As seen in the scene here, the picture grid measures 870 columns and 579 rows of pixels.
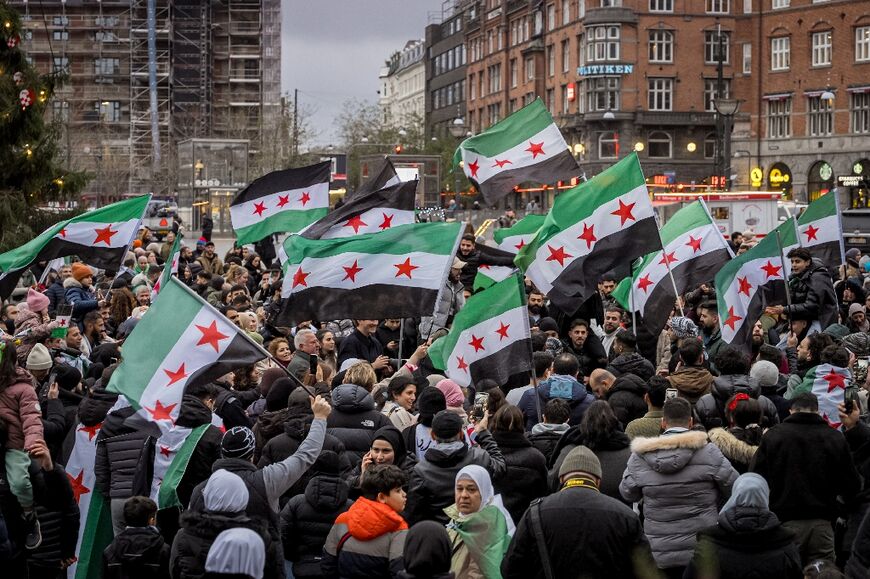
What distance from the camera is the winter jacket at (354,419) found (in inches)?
335

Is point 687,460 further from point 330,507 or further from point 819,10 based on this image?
point 819,10

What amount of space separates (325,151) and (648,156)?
26.7 meters

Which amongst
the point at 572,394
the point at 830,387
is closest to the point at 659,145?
the point at 572,394

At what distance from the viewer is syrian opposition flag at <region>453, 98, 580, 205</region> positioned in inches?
522

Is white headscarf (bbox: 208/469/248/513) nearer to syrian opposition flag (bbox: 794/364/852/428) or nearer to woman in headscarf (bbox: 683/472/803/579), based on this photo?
woman in headscarf (bbox: 683/472/803/579)

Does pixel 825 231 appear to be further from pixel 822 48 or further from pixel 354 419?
pixel 822 48

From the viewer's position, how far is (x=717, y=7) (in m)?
71.2

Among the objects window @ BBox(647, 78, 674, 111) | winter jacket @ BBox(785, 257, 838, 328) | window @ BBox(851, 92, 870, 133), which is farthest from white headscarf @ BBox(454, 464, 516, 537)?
window @ BBox(647, 78, 674, 111)

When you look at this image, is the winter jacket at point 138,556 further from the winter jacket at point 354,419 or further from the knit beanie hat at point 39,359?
the knit beanie hat at point 39,359

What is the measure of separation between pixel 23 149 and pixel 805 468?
24133mm

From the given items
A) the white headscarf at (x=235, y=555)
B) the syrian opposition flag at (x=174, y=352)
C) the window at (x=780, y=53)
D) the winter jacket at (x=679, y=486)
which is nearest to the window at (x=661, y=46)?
the window at (x=780, y=53)

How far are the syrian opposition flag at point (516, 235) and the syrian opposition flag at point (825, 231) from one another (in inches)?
125

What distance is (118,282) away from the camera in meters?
17.2

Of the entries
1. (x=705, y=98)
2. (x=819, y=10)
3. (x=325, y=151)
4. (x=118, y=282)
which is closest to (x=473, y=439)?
(x=118, y=282)
